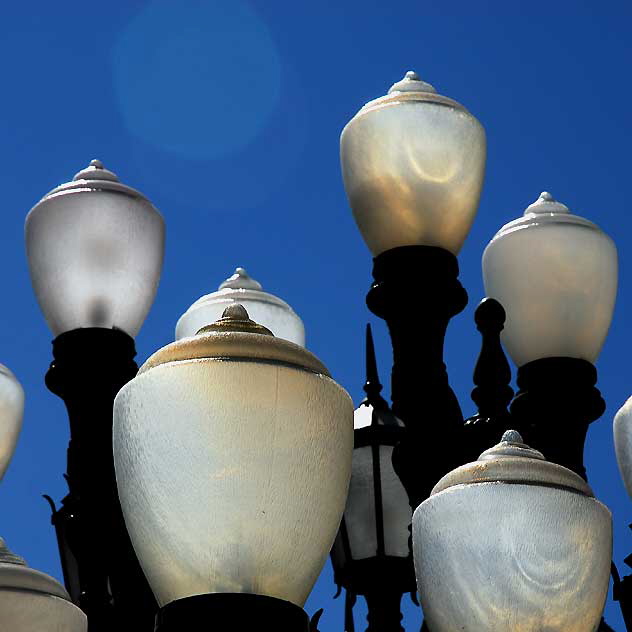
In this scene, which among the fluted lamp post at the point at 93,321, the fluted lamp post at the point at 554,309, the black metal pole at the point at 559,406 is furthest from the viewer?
the fluted lamp post at the point at 554,309

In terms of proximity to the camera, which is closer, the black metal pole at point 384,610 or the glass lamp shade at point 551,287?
the black metal pole at point 384,610

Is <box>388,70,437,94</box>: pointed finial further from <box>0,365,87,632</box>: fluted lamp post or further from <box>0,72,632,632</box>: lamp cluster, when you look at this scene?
<box>0,365,87,632</box>: fluted lamp post

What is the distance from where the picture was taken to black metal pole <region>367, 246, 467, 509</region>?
224 inches

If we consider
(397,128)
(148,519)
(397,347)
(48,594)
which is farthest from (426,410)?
(148,519)

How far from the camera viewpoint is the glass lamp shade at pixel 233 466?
3.82 m

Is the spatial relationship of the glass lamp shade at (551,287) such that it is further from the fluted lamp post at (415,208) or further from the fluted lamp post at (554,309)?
the fluted lamp post at (415,208)

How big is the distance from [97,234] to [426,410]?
1455 mm

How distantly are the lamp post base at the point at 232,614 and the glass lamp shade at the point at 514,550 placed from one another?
0.61 meters

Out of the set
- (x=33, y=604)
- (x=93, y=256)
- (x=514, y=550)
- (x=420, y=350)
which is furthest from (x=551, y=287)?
(x=33, y=604)

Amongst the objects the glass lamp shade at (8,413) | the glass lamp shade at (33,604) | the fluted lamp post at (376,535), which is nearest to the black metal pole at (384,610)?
the fluted lamp post at (376,535)

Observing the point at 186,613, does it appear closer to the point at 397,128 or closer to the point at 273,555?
the point at 273,555

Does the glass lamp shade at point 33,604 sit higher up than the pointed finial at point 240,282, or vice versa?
the pointed finial at point 240,282

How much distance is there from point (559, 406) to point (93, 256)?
1.94m

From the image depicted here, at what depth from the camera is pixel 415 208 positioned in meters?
6.45
